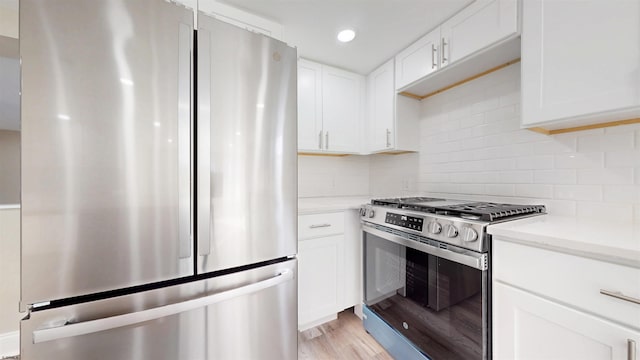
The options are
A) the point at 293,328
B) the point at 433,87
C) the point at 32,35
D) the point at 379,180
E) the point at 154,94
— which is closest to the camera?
the point at 32,35

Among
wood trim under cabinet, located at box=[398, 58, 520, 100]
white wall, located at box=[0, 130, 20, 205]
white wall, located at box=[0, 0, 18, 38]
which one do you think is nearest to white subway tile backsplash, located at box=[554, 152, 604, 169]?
wood trim under cabinet, located at box=[398, 58, 520, 100]

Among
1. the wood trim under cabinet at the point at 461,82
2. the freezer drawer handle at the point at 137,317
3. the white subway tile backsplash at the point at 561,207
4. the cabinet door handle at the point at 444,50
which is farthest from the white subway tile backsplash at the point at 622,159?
the freezer drawer handle at the point at 137,317

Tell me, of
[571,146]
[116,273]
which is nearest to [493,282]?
[571,146]

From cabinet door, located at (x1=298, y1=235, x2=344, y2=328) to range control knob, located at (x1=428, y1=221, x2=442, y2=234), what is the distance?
71cm

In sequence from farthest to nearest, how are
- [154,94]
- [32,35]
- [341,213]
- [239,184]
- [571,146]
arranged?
[341,213] → [571,146] → [239,184] → [154,94] → [32,35]

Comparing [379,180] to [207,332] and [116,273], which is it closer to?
[207,332]

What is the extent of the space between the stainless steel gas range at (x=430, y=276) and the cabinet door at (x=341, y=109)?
776 millimetres

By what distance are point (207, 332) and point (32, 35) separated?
1.11 meters

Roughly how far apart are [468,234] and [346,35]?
1511 millimetres

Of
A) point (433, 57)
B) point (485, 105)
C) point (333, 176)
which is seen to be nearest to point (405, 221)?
point (485, 105)

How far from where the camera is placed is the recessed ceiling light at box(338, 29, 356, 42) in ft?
5.47

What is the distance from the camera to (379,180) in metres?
2.59

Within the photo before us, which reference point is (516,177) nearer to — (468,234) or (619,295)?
(468,234)

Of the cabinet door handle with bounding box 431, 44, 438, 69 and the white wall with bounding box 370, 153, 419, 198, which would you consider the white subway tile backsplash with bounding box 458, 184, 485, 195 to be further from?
the cabinet door handle with bounding box 431, 44, 438, 69
